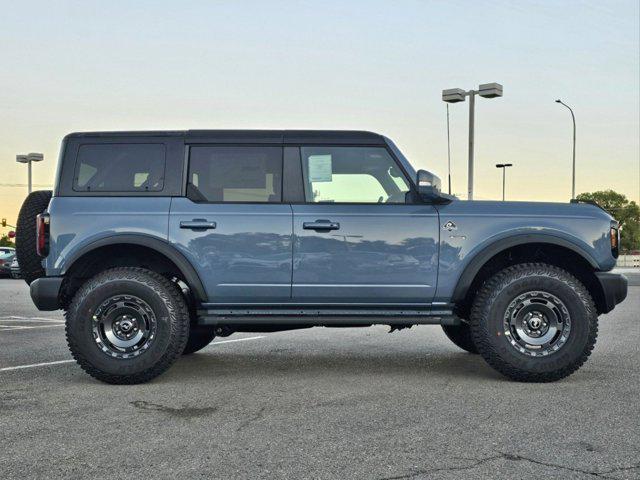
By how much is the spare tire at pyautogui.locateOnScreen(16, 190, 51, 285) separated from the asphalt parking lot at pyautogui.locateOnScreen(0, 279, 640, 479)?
89 centimetres

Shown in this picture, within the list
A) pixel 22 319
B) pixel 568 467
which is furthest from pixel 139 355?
pixel 22 319

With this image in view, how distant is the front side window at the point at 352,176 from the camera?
6.49 m

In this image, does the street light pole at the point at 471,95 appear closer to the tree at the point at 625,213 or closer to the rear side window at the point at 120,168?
the rear side window at the point at 120,168

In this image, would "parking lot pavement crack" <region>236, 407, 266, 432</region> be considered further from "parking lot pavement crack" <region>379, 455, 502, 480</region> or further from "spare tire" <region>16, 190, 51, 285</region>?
"spare tire" <region>16, 190, 51, 285</region>

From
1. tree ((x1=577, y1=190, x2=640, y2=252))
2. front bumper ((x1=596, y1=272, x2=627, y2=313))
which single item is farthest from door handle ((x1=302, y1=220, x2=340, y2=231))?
tree ((x1=577, y1=190, x2=640, y2=252))

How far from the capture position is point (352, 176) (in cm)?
655

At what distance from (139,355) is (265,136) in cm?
206

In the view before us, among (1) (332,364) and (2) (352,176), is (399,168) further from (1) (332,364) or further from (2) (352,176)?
(1) (332,364)

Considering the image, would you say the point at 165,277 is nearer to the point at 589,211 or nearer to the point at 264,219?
the point at 264,219

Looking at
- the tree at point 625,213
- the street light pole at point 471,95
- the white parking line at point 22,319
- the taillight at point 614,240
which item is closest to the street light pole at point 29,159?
the street light pole at point 471,95

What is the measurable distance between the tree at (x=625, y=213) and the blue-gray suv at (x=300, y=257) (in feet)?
361

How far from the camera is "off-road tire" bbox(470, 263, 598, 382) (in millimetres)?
6223

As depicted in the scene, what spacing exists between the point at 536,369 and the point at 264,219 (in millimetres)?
2465

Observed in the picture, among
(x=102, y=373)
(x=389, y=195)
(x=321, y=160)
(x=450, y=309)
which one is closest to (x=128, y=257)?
(x=102, y=373)
